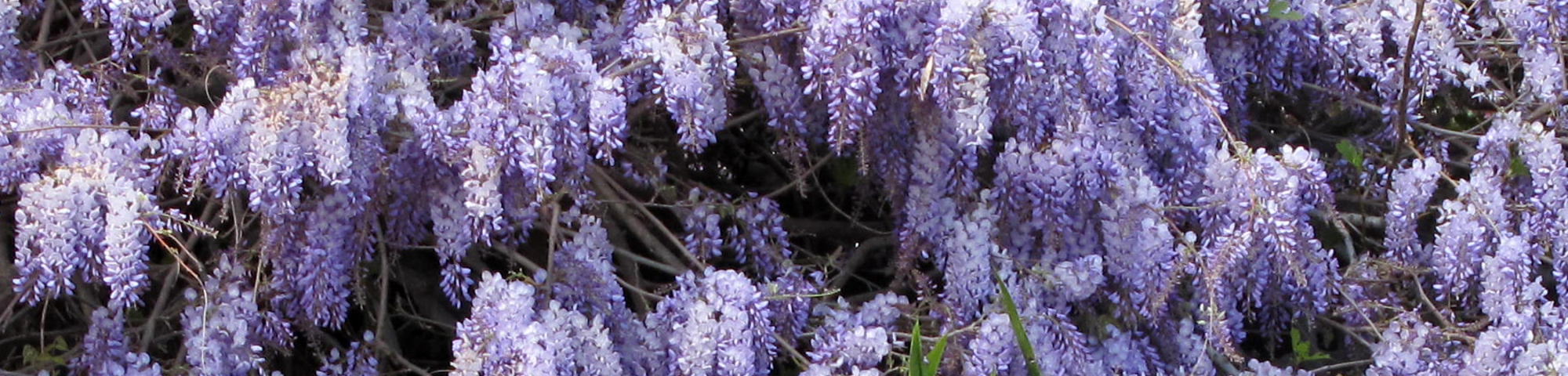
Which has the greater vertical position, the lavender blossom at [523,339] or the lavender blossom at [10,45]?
the lavender blossom at [10,45]

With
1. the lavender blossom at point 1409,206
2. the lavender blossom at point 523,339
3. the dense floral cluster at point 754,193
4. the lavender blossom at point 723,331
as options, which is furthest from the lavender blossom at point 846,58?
the lavender blossom at point 1409,206

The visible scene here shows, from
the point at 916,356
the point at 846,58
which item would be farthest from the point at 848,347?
the point at 846,58

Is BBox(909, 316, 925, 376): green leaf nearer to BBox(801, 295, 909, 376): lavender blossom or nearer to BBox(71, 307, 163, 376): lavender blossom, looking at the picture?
BBox(801, 295, 909, 376): lavender blossom

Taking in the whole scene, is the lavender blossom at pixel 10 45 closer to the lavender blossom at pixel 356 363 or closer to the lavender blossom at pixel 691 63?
the lavender blossom at pixel 356 363

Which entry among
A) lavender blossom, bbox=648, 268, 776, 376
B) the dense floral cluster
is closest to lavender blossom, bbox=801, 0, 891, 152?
the dense floral cluster

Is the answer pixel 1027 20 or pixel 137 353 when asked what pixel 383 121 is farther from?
pixel 1027 20

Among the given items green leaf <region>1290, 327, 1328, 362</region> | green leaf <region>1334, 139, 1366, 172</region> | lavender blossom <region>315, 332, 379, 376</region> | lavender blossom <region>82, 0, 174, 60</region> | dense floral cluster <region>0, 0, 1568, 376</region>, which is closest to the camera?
dense floral cluster <region>0, 0, 1568, 376</region>

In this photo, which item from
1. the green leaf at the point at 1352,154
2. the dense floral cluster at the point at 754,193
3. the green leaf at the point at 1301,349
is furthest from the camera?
the green leaf at the point at 1352,154
